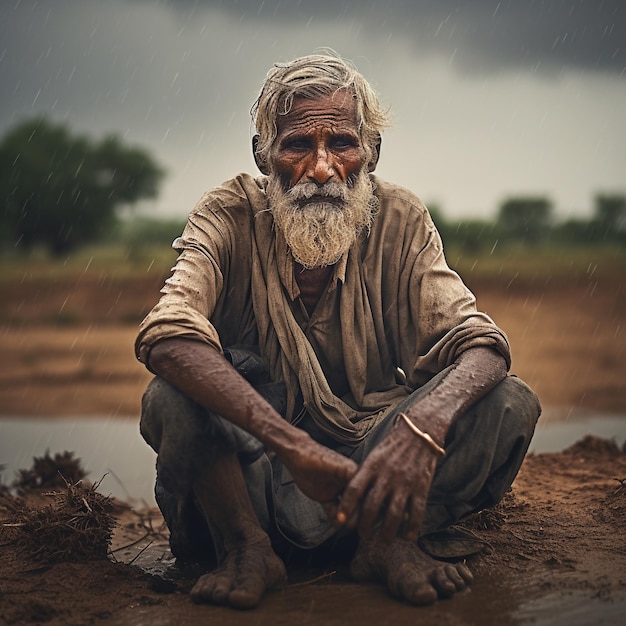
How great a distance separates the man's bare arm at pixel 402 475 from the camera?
9.11 feet

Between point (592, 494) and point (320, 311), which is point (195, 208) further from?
point (592, 494)

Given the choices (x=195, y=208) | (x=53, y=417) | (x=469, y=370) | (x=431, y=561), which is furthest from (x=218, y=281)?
(x=53, y=417)

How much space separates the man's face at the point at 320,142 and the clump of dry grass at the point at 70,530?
1.67 meters

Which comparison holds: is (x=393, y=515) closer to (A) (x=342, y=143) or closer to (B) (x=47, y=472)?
(A) (x=342, y=143)

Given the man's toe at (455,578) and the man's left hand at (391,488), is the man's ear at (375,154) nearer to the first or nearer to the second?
the man's left hand at (391,488)

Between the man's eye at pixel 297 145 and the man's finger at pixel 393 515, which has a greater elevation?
the man's eye at pixel 297 145

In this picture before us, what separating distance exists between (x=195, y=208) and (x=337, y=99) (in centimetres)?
77

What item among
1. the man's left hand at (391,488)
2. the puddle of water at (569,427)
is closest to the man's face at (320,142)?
the man's left hand at (391,488)

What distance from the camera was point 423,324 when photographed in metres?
3.58

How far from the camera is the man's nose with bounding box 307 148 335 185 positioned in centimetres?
349

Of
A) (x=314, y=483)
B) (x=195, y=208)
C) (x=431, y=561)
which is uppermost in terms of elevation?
(x=195, y=208)

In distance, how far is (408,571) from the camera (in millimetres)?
2984

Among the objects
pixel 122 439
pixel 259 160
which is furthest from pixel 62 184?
pixel 259 160

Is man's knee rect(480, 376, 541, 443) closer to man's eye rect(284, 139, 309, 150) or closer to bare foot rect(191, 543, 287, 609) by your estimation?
bare foot rect(191, 543, 287, 609)
